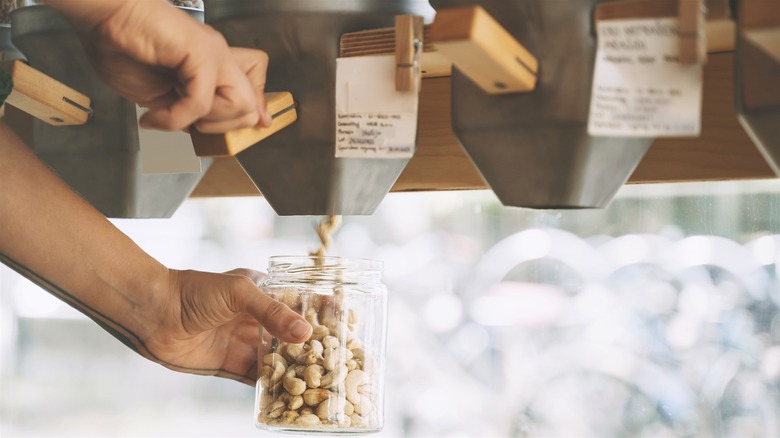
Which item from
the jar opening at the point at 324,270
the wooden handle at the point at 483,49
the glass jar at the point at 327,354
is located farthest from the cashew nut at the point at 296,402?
the wooden handle at the point at 483,49

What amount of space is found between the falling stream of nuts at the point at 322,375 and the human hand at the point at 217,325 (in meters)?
0.06

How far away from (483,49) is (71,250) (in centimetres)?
62

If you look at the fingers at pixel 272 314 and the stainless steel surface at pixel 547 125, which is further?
the fingers at pixel 272 314

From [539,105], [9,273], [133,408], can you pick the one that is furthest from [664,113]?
[9,273]

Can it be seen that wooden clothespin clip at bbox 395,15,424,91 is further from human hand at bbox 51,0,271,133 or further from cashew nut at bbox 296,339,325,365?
cashew nut at bbox 296,339,325,365

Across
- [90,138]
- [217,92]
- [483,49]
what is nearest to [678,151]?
[483,49]

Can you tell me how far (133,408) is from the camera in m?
2.28

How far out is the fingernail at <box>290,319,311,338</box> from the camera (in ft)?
3.00

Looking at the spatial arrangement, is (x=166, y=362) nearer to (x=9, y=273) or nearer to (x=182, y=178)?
(x=182, y=178)

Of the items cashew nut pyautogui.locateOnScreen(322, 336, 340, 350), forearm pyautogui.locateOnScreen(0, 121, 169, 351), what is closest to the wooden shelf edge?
cashew nut pyautogui.locateOnScreen(322, 336, 340, 350)

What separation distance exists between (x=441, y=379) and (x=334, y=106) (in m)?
1.01

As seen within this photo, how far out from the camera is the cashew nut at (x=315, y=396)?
0.96m

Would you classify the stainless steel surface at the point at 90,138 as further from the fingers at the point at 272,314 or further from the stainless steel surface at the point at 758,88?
the stainless steel surface at the point at 758,88

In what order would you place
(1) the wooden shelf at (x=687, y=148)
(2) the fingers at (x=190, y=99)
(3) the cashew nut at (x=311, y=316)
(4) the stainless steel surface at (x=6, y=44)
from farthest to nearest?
(4) the stainless steel surface at (x=6, y=44) → (3) the cashew nut at (x=311, y=316) → (1) the wooden shelf at (x=687, y=148) → (2) the fingers at (x=190, y=99)
